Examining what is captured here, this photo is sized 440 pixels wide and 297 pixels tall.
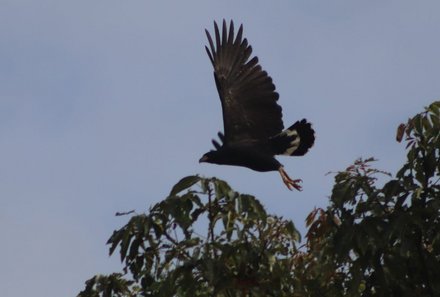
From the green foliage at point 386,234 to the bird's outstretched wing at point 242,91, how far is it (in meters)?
3.87

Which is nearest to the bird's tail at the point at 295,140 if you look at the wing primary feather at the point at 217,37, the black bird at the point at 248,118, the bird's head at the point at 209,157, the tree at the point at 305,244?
the black bird at the point at 248,118

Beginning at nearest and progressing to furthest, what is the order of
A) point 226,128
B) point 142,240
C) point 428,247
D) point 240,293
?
point 240,293 → point 142,240 → point 428,247 → point 226,128

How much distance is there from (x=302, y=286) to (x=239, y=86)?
4434 mm

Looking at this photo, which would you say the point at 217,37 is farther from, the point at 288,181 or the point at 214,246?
the point at 214,246

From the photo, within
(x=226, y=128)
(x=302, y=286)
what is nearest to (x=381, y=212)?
(x=302, y=286)

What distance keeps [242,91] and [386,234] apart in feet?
15.1

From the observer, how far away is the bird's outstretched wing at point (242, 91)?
924cm

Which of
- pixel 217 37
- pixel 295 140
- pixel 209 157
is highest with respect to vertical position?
pixel 217 37

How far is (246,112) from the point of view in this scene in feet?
30.4

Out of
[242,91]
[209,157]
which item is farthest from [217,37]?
[209,157]

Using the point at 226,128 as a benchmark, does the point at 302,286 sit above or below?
below

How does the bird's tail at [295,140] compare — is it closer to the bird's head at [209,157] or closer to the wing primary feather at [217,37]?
the bird's head at [209,157]

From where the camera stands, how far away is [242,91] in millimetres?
9352

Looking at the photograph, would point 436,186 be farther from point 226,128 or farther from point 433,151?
point 226,128
